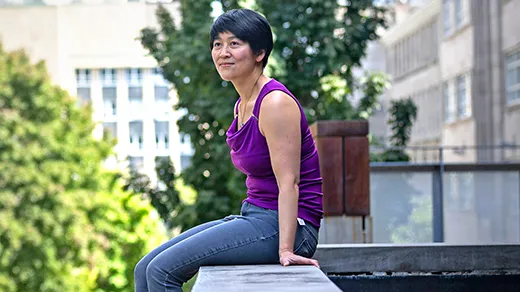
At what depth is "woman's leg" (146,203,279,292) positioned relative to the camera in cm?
407

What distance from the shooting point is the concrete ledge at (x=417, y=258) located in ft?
16.3

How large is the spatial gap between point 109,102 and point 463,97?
9476 cm

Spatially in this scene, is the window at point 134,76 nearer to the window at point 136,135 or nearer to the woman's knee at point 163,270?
the window at point 136,135

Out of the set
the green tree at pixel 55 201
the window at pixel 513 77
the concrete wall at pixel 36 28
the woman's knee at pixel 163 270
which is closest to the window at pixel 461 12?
the window at pixel 513 77

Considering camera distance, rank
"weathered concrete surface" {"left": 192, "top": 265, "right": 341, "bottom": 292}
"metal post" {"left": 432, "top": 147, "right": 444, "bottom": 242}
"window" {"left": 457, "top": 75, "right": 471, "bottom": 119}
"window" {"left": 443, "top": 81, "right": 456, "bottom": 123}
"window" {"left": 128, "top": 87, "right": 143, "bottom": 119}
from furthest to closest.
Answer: "window" {"left": 128, "top": 87, "right": 143, "bottom": 119}, "window" {"left": 443, "top": 81, "right": 456, "bottom": 123}, "window" {"left": 457, "top": 75, "right": 471, "bottom": 119}, "metal post" {"left": 432, "top": 147, "right": 444, "bottom": 242}, "weathered concrete surface" {"left": 192, "top": 265, "right": 341, "bottom": 292}

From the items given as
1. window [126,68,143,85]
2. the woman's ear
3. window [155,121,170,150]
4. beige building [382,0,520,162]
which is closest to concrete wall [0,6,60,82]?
window [126,68,143,85]

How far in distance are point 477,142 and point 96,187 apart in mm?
23895

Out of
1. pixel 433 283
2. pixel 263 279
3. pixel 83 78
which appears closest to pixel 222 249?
pixel 263 279

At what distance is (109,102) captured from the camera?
437 feet

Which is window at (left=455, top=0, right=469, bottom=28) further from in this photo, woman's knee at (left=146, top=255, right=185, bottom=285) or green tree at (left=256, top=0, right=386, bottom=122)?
woman's knee at (left=146, top=255, right=185, bottom=285)

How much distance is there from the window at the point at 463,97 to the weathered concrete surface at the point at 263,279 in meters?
36.1

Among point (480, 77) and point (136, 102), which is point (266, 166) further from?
point (136, 102)

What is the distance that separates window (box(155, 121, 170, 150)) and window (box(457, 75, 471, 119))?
297 feet

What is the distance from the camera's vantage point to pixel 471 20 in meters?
36.6
